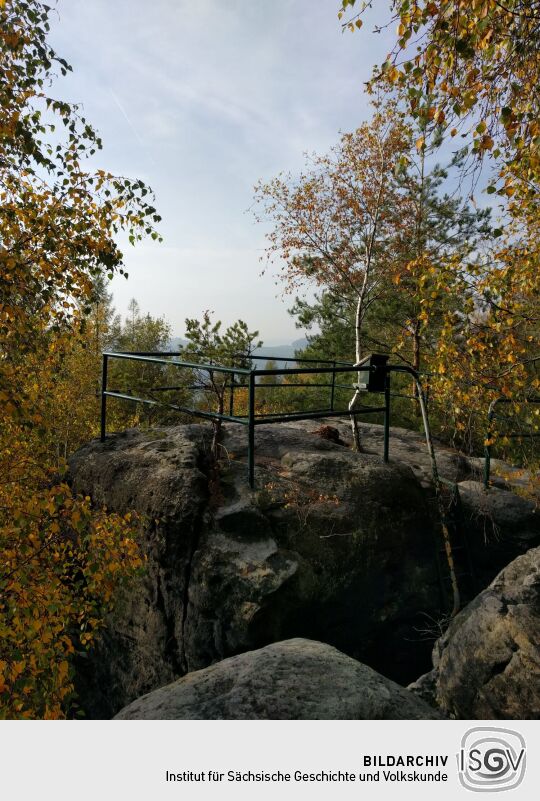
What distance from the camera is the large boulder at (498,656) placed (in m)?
3.60

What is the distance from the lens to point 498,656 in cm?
379

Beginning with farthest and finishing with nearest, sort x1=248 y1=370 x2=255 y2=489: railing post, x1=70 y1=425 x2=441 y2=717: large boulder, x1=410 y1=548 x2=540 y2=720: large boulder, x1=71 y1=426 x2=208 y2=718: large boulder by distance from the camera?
x1=71 y1=426 x2=208 y2=718: large boulder, x1=248 y1=370 x2=255 y2=489: railing post, x1=70 y1=425 x2=441 y2=717: large boulder, x1=410 y1=548 x2=540 y2=720: large boulder

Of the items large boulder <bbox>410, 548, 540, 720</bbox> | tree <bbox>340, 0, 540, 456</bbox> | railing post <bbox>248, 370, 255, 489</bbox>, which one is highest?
tree <bbox>340, 0, 540, 456</bbox>

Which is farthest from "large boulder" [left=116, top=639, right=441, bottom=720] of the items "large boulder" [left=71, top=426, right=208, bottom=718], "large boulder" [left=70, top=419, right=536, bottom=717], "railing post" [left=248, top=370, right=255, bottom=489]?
"railing post" [left=248, top=370, right=255, bottom=489]

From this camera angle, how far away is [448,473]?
7516mm

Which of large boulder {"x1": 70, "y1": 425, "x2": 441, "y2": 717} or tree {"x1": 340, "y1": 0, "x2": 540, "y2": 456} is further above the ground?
tree {"x1": 340, "y1": 0, "x2": 540, "y2": 456}
